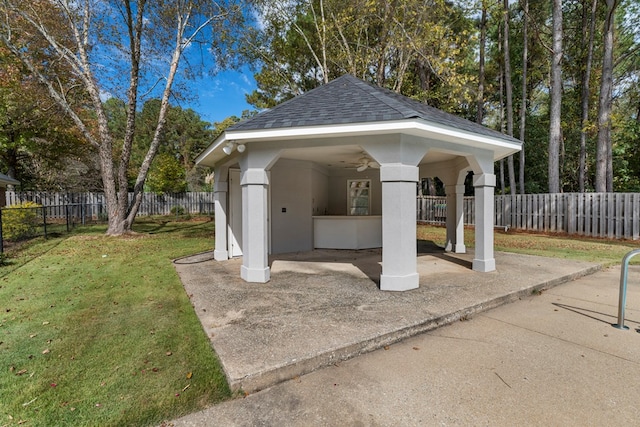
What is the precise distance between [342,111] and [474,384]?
12.5 feet

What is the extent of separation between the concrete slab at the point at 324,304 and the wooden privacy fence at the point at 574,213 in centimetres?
626

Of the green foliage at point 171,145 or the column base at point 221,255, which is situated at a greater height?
the green foliage at point 171,145

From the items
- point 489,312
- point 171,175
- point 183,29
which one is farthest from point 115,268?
point 171,175

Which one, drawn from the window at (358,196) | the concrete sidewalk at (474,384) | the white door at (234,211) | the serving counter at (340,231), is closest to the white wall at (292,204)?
the serving counter at (340,231)

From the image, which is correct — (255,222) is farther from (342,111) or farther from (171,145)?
(171,145)

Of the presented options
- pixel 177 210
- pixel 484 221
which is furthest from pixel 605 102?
pixel 177 210

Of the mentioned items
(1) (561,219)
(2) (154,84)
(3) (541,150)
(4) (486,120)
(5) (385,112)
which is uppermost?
(4) (486,120)

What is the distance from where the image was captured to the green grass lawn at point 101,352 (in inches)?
84.1

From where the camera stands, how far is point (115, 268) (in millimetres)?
6625

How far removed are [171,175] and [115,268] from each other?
18940mm

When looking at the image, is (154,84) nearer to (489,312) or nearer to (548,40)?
(489,312)

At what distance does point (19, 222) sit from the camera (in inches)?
381

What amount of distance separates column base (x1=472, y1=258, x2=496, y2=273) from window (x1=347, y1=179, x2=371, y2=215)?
4.51 meters

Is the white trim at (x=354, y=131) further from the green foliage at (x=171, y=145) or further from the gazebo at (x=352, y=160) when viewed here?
the green foliage at (x=171, y=145)
